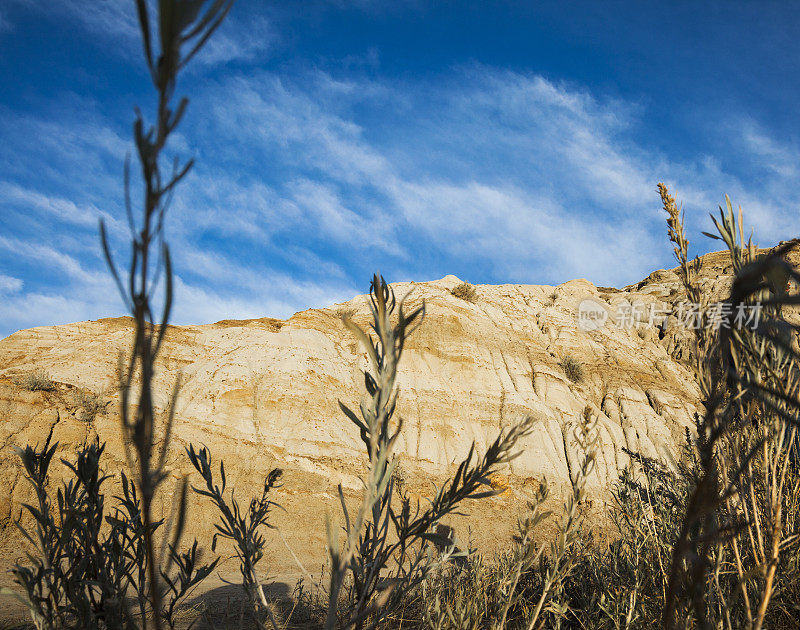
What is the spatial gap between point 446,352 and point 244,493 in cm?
918

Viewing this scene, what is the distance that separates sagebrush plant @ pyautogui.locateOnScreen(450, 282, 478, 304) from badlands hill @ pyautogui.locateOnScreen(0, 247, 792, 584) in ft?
4.20

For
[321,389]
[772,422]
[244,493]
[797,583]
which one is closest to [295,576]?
[244,493]

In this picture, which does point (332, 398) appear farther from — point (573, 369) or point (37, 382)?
point (573, 369)

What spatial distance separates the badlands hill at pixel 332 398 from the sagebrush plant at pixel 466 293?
128cm

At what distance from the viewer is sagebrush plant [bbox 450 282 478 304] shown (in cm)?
2308

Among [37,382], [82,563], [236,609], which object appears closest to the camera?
[82,563]

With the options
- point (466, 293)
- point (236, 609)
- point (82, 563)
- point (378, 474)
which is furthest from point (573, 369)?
point (378, 474)

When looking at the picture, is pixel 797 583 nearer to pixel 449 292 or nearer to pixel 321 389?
pixel 321 389

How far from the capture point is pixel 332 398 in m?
15.3

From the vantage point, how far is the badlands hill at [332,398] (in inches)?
455

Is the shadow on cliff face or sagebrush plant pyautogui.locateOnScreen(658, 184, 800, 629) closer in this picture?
sagebrush plant pyautogui.locateOnScreen(658, 184, 800, 629)

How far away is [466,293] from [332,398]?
34.6 feet

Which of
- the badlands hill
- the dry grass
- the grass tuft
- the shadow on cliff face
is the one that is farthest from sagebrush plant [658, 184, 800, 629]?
the grass tuft

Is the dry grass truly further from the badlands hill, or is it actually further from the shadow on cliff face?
the shadow on cliff face
